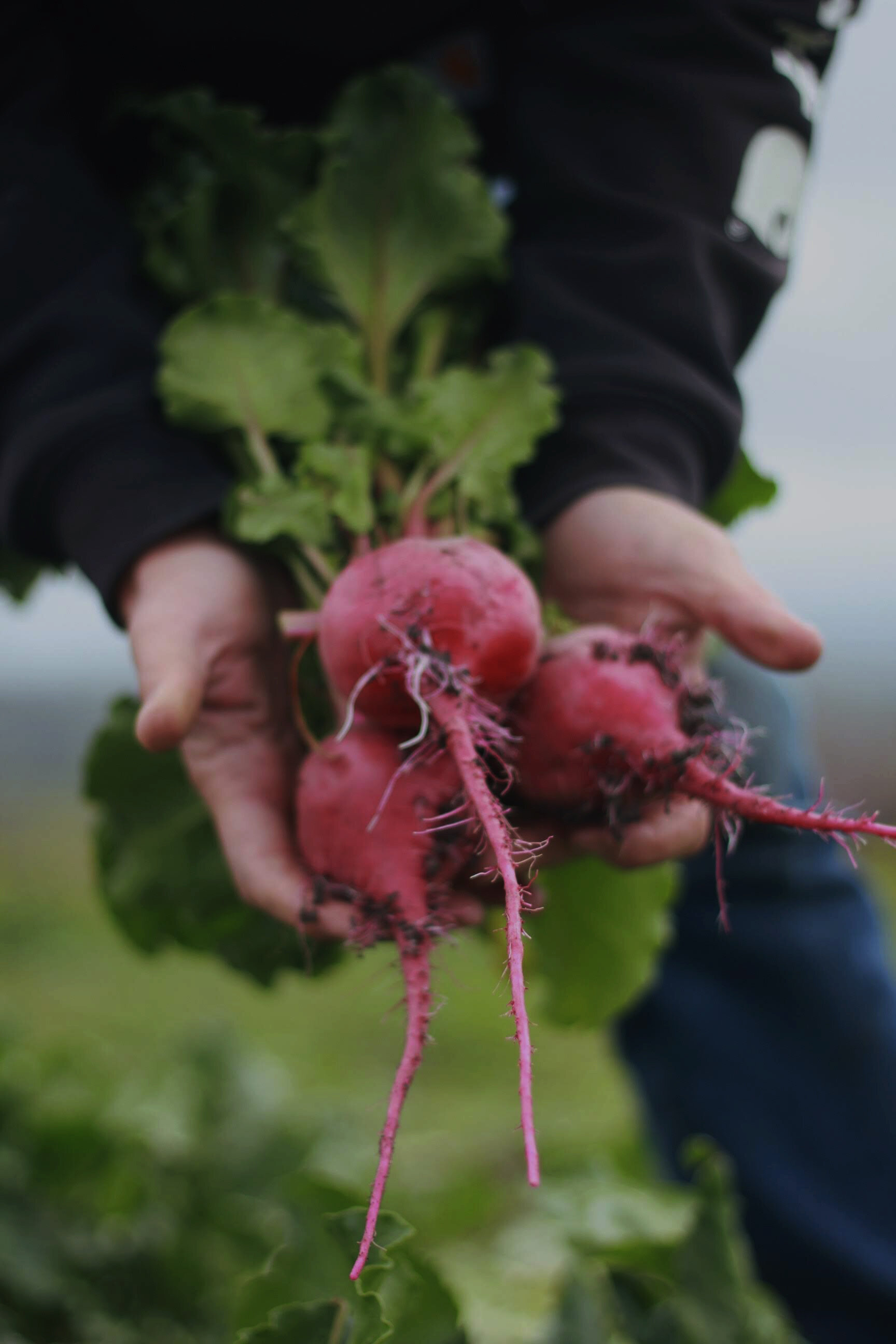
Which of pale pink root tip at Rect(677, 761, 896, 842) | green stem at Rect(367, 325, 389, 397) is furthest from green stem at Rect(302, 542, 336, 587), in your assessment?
pale pink root tip at Rect(677, 761, 896, 842)

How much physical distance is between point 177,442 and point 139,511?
154 millimetres

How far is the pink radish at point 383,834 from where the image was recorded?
3.74 ft

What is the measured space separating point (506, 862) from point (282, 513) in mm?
539

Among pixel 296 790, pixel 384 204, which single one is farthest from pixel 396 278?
pixel 296 790

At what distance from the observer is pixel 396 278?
1572 mm

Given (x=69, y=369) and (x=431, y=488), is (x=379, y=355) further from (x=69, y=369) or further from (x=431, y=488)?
(x=69, y=369)

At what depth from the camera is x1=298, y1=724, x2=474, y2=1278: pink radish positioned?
1141mm

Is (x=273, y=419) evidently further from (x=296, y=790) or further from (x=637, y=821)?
(x=637, y=821)

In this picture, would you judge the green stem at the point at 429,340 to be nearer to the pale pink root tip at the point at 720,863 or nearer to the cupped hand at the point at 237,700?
the cupped hand at the point at 237,700

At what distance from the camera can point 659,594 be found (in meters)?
1.29

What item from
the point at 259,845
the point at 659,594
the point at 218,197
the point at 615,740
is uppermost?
the point at 218,197

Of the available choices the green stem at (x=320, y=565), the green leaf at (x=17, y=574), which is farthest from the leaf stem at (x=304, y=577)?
the green leaf at (x=17, y=574)

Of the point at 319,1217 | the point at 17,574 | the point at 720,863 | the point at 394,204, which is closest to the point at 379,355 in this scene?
the point at 394,204

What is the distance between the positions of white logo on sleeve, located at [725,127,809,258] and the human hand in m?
0.51
